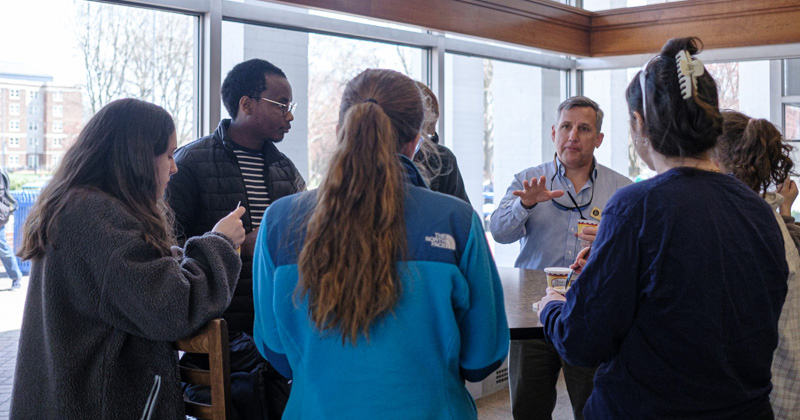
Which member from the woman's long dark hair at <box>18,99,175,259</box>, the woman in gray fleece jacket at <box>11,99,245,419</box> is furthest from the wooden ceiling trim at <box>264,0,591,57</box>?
the woman in gray fleece jacket at <box>11,99,245,419</box>

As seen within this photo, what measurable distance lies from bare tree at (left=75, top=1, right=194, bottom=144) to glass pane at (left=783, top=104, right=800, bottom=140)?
3915mm

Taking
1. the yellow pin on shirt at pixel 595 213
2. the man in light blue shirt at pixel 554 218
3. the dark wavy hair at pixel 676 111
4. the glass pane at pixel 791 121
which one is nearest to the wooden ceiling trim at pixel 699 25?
the glass pane at pixel 791 121

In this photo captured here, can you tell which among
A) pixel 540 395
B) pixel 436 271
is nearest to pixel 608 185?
pixel 540 395

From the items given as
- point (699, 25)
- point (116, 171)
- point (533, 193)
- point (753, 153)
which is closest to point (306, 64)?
point (533, 193)

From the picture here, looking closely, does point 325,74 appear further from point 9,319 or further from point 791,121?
point 791,121

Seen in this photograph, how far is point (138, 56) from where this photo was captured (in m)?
3.09

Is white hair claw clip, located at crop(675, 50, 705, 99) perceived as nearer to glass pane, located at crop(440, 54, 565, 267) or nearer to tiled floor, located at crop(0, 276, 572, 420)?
tiled floor, located at crop(0, 276, 572, 420)

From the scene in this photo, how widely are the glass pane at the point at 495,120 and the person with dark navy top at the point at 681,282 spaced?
309cm

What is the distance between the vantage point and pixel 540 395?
284cm

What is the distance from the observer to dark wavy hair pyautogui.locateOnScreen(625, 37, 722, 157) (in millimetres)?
1377

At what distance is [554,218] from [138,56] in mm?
2022

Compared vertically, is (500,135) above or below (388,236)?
above

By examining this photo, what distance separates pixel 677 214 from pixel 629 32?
4.00m

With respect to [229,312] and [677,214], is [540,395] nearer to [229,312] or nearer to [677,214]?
[229,312]
